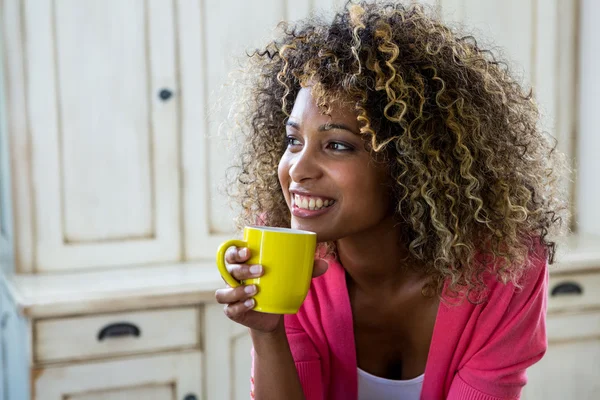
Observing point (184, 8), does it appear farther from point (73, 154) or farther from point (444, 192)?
point (444, 192)

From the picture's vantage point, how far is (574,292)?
2391 millimetres

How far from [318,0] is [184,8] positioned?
42 cm

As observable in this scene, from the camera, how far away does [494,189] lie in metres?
1.15

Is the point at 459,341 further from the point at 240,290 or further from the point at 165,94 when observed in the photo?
the point at 165,94

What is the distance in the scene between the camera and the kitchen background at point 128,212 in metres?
2.02

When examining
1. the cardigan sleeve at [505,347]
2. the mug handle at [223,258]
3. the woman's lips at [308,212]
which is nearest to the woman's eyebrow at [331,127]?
the woman's lips at [308,212]

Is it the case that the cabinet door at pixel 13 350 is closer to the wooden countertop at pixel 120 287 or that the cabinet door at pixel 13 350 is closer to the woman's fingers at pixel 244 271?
the wooden countertop at pixel 120 287

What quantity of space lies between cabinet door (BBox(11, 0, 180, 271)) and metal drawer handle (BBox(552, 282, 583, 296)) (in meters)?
1.16

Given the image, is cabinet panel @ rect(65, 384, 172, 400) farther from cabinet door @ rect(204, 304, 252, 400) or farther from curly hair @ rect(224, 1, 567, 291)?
curly hair @ rect(224, 1, 567, 291)

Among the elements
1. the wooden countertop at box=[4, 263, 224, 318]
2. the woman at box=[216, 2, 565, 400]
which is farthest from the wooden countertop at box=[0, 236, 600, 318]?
the woman at box=[216, 2, 565, 400]

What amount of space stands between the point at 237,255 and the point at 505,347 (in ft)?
1.50

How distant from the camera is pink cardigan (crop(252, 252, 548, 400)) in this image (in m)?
1.20

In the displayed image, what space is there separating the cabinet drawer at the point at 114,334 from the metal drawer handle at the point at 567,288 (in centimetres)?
107

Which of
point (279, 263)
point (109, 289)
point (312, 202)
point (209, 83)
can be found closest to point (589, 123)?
point (209, 83)
